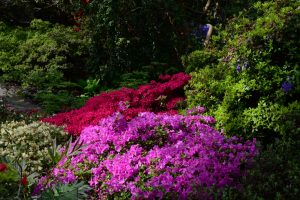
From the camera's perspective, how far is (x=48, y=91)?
28.3 ft

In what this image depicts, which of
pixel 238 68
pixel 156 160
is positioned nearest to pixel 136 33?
pixel 238 68

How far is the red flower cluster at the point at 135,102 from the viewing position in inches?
246

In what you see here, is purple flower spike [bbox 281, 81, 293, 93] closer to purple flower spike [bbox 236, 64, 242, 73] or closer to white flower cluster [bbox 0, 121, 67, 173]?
purple flower spike [bbox 236, 64, 242, 73]

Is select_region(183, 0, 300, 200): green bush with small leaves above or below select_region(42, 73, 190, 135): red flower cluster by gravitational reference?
above

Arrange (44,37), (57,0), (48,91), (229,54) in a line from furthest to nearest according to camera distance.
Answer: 1. (57,0)
2. (44,37)
3. (48,91)
4. (229,54)

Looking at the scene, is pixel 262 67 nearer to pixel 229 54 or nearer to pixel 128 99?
pixel 229 54

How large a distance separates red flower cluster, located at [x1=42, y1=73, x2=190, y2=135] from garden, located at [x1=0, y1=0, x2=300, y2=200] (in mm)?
18

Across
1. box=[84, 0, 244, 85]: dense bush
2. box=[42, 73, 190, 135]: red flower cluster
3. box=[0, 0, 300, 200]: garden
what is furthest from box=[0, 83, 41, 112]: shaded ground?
box=[42, 73, 190, 135]: red flower cluster

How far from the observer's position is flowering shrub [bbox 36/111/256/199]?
4.07m

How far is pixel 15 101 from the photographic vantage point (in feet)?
28.7

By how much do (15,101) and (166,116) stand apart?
4.37 metres

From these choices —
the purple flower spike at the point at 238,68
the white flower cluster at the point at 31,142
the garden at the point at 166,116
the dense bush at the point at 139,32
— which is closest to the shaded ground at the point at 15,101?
the garden at the point at 166,116

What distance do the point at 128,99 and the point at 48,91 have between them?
8.65 ft

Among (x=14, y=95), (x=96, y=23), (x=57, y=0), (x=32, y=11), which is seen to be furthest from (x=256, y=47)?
(x=32, y=11)
